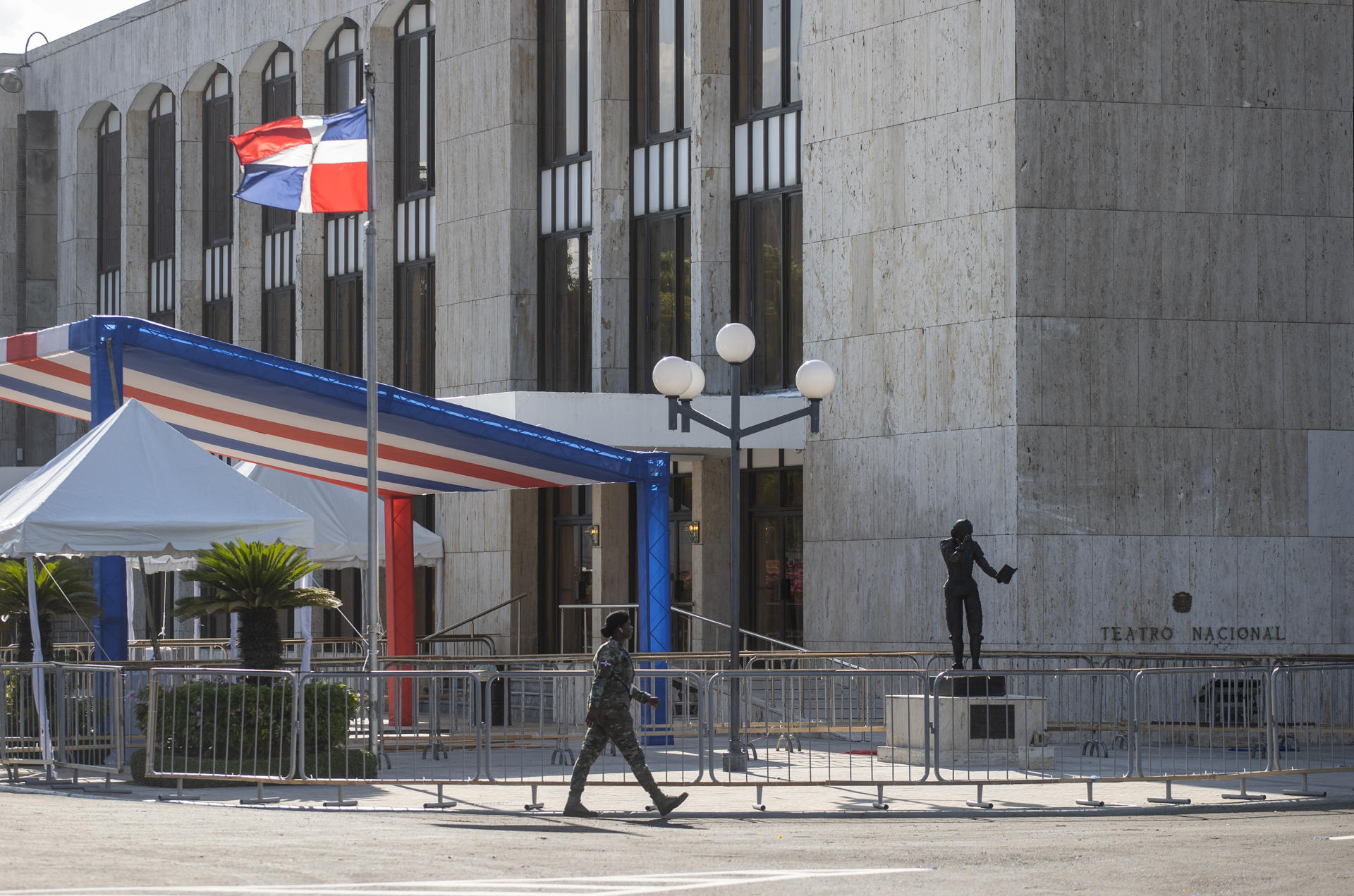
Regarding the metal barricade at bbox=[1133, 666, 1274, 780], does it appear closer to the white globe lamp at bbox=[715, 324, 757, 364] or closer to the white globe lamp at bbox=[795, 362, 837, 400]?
the white globe lamp at bbox=[795, 362, 837, 400]

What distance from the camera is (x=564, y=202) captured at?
33875 mm

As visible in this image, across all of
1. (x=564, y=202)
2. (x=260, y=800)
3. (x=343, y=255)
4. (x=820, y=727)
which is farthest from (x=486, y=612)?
(x=260, y=800)

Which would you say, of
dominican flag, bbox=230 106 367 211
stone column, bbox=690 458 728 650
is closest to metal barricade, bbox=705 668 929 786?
dominican flag, bbox=230 106 367 211

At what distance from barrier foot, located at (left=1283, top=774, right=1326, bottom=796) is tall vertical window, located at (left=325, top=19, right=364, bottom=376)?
84.9 feet

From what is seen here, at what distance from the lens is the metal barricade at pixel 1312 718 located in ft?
56.8

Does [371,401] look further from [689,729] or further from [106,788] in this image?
[689,729]

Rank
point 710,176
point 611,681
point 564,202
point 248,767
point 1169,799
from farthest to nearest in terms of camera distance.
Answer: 1. point 564,202
2. point 710,176
3. point 248,767
4. point 1169,799
5. point 611,681

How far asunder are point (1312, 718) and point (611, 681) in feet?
31.5

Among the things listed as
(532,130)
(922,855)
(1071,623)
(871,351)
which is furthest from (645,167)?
(922,855)

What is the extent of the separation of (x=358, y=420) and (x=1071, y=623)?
9837mm

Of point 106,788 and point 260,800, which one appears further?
point 106,788

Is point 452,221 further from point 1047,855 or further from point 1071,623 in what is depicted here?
point 1047,855

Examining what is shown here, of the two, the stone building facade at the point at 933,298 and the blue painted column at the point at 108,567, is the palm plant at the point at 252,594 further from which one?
the stone building facade at the point at 933,298

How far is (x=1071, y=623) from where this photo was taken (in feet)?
83.2
